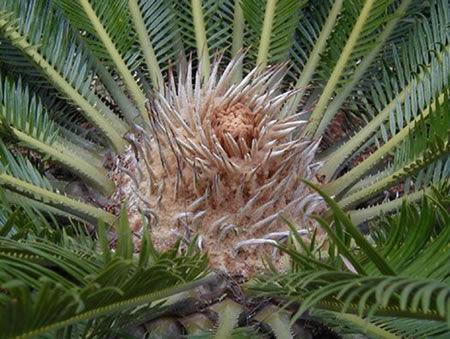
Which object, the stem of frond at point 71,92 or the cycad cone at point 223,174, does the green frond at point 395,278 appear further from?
the stem of frond at point 71,92

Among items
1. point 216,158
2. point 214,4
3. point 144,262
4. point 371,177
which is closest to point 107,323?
point 144,262

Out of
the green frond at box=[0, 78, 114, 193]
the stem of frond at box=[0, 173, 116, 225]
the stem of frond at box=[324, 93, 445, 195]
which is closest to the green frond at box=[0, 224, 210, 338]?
the stem of frond at box=[0, 173, 116, 225]

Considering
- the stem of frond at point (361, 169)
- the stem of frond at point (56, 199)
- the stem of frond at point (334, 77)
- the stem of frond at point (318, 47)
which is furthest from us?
the stem of frond at point (318, 47)

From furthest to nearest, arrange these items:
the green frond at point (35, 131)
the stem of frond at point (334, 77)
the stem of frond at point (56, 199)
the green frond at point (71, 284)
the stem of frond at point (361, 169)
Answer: the stem of frond at point (334, 77), the stem of frond at point (361, 169), the green frond at point (35, 131), the stem of frond at point (56, 199), the green frond at point (71, 284)

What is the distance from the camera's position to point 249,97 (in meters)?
2.06

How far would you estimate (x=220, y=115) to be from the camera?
199cm

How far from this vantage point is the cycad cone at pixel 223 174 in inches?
76.1

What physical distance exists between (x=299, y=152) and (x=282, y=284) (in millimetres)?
564

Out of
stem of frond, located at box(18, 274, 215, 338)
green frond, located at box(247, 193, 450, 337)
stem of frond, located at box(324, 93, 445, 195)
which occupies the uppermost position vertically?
stem of frond, located at box(324, 93, 445, 195)

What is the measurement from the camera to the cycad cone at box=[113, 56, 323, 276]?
Result: 1934 mm

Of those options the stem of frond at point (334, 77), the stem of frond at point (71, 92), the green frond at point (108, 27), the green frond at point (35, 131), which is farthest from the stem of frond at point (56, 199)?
the stem of frond at point (334, 77)

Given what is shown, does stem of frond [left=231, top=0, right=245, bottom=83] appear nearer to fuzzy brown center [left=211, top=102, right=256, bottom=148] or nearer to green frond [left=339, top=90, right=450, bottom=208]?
fuzzy brown center [left=211, top=102, right=256, bottom=148]

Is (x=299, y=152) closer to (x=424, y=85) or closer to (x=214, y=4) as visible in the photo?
(x=424, y=85)

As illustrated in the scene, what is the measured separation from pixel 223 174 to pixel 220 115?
5.9 inches
